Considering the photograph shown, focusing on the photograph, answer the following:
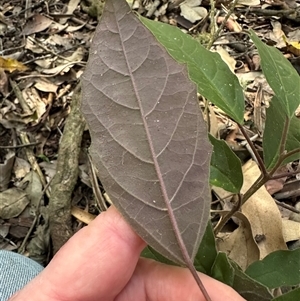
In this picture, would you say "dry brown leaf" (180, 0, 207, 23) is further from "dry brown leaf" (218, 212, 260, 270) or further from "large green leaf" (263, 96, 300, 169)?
"large green leaf" (263, 96, 300, 169)

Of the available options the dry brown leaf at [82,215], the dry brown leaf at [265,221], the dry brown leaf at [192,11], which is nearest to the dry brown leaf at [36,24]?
the dry brown leaf at [192,11]

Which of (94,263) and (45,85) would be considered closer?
(94,263)

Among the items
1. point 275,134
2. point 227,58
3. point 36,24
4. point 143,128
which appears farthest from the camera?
point 36,24

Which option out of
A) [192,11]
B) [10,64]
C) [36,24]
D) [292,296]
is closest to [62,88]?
[10,64]

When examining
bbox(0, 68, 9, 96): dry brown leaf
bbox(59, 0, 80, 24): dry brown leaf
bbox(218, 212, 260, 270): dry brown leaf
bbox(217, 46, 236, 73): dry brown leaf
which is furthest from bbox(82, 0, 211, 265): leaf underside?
bbox(59, 0, 80, 24): dry brown leaf

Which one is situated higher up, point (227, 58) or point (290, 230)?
point (227, 58)

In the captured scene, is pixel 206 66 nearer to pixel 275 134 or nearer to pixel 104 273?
pixel 275 134

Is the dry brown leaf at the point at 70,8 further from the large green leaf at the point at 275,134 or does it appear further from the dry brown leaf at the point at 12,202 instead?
the large green leaf at the point at 275,134

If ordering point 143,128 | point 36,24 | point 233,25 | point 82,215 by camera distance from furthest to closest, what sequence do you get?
point 36,24, point 233,25, point 82,215, point 143,128
